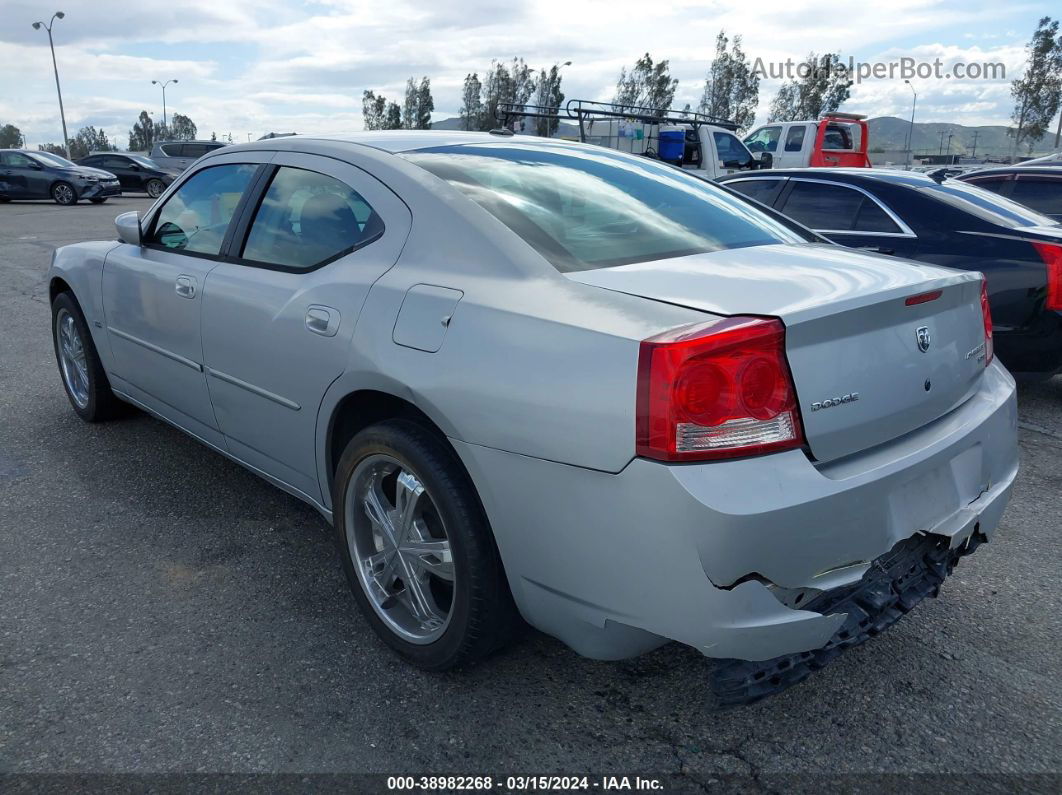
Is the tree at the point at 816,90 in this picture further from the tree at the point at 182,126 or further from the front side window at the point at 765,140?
the tree at the point at 182,126

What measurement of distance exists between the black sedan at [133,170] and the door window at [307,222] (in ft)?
84.7

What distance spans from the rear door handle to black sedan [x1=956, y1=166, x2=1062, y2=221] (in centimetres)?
691

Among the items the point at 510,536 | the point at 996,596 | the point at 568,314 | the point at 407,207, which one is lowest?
the point at 996,596

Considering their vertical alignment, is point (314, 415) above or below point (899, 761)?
above

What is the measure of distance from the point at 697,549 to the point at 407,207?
143 centimetres

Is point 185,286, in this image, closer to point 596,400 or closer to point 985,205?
point 596,400

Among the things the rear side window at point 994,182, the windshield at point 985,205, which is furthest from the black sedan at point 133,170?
the windshield at point 985,205

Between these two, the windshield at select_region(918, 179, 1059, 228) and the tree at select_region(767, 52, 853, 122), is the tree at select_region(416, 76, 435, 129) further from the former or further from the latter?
the windshield at select_region(918, 179, 1059, 228)

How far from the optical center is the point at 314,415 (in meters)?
2.80

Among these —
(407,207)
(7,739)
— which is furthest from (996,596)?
(7,739)

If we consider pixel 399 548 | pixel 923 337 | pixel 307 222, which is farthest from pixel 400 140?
pixel 923 337

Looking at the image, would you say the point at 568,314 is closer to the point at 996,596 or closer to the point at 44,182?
the point at 996,596

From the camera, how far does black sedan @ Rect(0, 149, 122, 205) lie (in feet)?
75.5

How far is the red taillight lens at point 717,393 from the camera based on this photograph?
1.87 m
